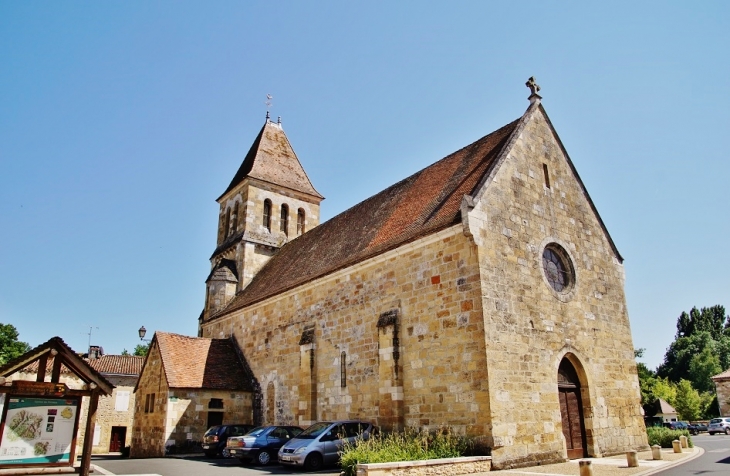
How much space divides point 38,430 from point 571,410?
12.7m

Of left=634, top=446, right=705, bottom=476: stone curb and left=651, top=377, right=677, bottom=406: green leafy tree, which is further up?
left=651, top=377, right=677, bottom=406: green leafy tree

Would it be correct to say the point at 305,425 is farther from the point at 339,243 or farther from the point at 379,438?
the point at 339,243

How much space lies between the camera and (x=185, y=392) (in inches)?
Answer: 783

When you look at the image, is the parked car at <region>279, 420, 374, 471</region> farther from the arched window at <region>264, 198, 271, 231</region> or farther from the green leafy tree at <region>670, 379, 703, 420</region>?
the green leafy tree at <region>670, 379, 703, 420</region>

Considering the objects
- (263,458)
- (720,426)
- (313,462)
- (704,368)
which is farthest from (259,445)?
(704,368)

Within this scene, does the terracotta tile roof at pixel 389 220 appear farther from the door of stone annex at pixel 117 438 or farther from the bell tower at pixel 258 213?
the door of stone annex at pixel 117 438

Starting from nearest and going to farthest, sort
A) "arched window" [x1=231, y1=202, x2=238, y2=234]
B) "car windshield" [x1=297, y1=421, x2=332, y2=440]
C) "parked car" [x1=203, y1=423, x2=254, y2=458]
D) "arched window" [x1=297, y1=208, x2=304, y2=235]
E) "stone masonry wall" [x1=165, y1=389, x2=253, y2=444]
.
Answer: "car windshield" [x1=297, y1=421, x2=332, y2=440] < "parked car" [x1=203, y1=423, x2=254, y2=458] < "stone masonry wall" [x1=165, y1=389, x2=253, y2=444] < "arched window" [x1=231, y1=202, x2=238, y2=234] < "arched window" [x1=297, y1=208, x2=304, y2=235]

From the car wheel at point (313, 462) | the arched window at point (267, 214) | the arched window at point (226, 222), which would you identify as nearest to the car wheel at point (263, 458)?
the car wheel at point (313, 462)

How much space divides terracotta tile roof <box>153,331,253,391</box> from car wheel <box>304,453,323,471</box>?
27.9ft

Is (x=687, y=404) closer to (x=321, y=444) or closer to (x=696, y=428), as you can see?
(x=696, y=428)

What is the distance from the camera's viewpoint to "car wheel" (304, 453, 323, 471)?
13164 millimetres

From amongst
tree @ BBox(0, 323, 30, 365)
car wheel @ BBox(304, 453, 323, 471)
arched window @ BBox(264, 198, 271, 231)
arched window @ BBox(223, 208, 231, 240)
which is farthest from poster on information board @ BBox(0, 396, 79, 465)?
tree @ BBox(0, 323, 30, 365)

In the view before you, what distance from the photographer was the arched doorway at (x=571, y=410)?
45.4 feet

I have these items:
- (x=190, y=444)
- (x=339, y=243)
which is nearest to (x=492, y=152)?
(x=339, y=243)
